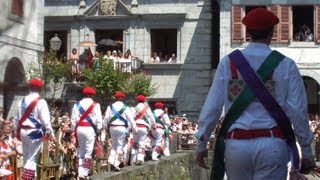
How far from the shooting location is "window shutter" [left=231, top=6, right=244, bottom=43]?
31.1 meters

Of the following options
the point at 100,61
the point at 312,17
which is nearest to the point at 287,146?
the point at 100,61

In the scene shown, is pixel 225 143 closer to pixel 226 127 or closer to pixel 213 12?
pixel 226 127

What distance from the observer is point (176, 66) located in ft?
110

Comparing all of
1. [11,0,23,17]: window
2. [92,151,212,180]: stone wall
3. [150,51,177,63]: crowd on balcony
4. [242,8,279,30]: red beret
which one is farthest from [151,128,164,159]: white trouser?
[242,8,279,30]: red beret

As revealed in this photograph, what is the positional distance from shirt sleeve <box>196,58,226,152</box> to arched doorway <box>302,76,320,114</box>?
27.0 metres

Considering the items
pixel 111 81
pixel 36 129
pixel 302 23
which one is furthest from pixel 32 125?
pixel 302 23

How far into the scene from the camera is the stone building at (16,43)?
2308 centimetres

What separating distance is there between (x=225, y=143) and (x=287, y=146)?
47cm

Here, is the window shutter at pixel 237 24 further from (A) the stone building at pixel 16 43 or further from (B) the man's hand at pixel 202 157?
(B) the man's hand at pixel 202 157

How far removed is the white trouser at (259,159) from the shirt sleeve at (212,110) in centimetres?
27

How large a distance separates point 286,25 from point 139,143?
48.8ft

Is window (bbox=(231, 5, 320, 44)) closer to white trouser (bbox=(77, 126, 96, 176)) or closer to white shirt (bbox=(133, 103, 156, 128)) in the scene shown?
white shirt (bbox=(133, 103, 156, 128))

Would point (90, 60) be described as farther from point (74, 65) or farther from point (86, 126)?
point (86, 126)

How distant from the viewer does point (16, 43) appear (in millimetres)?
23859
